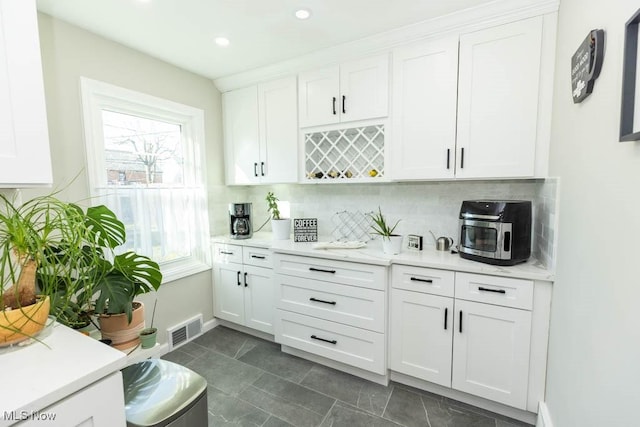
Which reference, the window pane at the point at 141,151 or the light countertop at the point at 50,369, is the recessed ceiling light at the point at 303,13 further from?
the light countertop at the point at 50,369

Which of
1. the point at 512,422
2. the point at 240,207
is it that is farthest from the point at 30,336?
the point at 512,422

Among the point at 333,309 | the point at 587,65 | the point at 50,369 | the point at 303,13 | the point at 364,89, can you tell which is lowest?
the point at 333,309

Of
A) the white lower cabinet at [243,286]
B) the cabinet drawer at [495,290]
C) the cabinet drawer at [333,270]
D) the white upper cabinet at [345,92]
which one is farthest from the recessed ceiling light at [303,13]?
the cabinet drawer at [495,290]

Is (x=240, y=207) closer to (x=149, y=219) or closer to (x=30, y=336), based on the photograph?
(x=149, y=219)

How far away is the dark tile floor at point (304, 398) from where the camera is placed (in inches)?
68.1

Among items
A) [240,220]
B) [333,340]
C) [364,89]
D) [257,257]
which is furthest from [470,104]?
[240,220]

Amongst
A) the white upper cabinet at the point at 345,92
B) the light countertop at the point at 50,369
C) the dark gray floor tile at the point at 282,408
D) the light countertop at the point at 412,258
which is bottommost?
the dark gray floor tile at the point at 282,408

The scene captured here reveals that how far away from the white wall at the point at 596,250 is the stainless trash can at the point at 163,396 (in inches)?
59.7

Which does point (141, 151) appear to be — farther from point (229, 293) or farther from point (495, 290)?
point (495, 290)

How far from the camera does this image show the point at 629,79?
750 millimetres

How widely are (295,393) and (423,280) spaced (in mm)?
A: 1191

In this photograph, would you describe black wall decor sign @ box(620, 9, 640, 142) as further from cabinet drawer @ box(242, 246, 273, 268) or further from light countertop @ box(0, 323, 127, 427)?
cabinet drawer @ box(242, 246, 273, 268)

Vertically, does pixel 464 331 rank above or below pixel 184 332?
above

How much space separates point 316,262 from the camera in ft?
7.18
